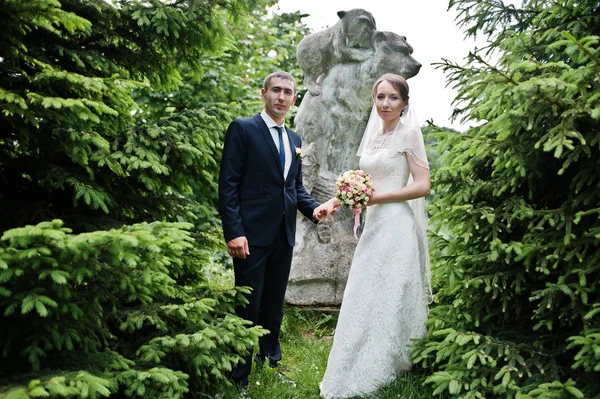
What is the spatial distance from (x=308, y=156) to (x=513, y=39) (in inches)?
102

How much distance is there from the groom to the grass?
22cm

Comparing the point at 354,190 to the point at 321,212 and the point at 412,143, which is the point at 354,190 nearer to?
the point at 321,212

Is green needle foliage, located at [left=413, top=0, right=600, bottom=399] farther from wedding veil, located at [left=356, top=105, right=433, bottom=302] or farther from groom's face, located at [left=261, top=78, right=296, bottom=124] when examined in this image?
groom's face, located at [left=261, top=78, right=296, bottom=124]

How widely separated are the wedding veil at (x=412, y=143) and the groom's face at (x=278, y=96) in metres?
0.70

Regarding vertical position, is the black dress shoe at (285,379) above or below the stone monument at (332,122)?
below

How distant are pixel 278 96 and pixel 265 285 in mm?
1432

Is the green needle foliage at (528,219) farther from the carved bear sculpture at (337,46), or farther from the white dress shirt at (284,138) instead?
the carved bear sculpture at (337,46)

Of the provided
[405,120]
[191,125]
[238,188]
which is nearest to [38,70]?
[191,125]

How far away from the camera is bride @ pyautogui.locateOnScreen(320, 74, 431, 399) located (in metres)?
3.86

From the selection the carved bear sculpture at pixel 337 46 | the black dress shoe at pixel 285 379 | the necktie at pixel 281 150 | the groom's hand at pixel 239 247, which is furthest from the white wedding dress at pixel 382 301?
the carved bear sculpture at pixel 337 46

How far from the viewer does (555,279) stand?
10.9ft

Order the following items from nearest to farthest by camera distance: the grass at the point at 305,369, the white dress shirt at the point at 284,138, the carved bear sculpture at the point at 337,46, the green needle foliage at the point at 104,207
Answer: the green needle foliage at the point at 104,207, the grass at the point at 305,369, the white dress shirt at the point at 284,138, the carved bear sculpture at the point at 337,46

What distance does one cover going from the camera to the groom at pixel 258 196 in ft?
12.5

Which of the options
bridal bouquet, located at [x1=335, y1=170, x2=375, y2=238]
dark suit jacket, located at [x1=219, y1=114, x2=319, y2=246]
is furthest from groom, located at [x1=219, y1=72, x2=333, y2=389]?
bridal bouquet, located at [x1=335, y1=170, x2=375, y2=238]
